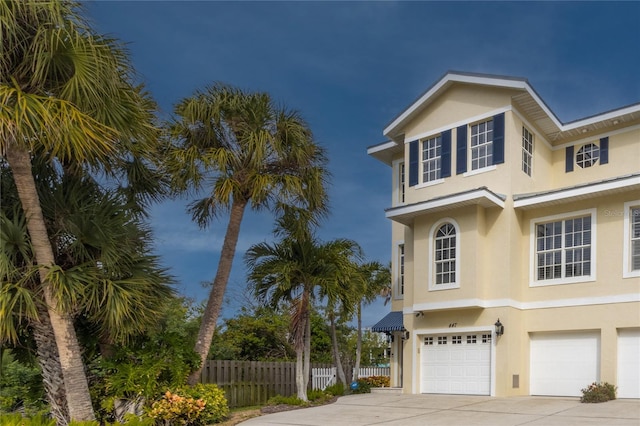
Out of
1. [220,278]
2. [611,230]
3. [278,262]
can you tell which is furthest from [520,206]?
[220,278]

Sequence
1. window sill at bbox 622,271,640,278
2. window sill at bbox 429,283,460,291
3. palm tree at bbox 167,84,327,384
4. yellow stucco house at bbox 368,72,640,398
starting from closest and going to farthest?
1. palm tree at bbox 167,84,327,384
2. window sill at bbox 622,271,640,278
3. yellow stucco house at bbox 368,72,640,398
4. window sill at bbox 429,283,460,291

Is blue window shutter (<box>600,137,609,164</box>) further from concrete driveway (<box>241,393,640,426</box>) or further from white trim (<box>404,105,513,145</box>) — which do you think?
concrete driveway (<box>241,393,640,426</box>)

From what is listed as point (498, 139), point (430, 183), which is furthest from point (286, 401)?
point (498, 139)

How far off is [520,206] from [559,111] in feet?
13.5

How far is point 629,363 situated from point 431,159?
28.9 feet

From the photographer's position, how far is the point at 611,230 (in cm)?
1838

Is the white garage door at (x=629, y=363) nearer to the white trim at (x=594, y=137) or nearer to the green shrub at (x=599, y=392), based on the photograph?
the green shrub at (x=599, y=392)

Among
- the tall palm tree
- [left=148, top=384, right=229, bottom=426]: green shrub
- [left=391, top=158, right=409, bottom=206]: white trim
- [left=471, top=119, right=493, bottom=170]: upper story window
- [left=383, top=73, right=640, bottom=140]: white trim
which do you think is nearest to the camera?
the tall palm tree

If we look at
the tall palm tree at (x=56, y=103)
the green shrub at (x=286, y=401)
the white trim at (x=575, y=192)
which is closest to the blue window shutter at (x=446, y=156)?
the white trim at (x=575, y=192)

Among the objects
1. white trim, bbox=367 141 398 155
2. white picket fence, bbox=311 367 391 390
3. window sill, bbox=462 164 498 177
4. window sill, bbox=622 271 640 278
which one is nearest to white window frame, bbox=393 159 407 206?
white trim, bbox=367 141 398 155

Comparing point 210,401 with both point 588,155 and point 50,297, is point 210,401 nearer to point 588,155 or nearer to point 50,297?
point 50,297

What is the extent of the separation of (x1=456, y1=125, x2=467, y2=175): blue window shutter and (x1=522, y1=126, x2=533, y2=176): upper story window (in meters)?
1.84

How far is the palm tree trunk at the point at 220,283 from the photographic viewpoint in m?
16.2

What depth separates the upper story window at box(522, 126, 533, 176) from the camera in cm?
2062
